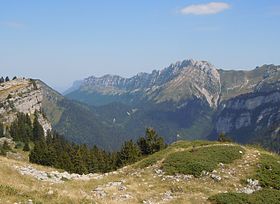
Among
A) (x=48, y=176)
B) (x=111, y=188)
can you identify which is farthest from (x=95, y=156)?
(x=111, y=188)

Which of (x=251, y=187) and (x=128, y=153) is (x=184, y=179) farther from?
(x=128, y=153)

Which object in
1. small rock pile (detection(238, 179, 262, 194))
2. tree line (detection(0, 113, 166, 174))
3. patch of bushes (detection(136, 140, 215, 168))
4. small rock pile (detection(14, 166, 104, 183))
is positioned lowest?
tree line (detection(0, 113, 166, 174))

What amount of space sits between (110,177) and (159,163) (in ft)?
20.3

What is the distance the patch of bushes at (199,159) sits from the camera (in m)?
43.8

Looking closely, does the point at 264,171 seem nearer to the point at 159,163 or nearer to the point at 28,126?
the point at 159,163

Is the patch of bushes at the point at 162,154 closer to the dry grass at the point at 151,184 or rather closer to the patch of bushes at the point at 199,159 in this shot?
the dry grass at the point at 151,184

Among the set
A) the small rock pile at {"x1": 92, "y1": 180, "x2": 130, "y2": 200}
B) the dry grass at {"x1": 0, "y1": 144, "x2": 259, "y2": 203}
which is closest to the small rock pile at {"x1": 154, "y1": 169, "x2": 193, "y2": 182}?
the dry grass at {"x1": 0, "y1": 144, "x2": 259, "y2": 203}

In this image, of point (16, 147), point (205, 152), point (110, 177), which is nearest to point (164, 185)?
point (110, 177)

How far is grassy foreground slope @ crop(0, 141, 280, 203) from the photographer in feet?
116

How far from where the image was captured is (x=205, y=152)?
49312mm

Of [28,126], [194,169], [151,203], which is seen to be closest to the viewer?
[151,203]

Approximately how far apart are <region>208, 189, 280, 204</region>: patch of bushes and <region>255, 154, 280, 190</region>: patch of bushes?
16.4ft

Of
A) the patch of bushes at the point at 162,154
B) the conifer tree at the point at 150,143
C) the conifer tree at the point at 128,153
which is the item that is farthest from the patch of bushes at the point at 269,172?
the conifer tree at the point at 128,153

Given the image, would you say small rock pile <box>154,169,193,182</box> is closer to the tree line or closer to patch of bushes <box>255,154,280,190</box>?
patch of bushes <box>255,154,280,190</box>
